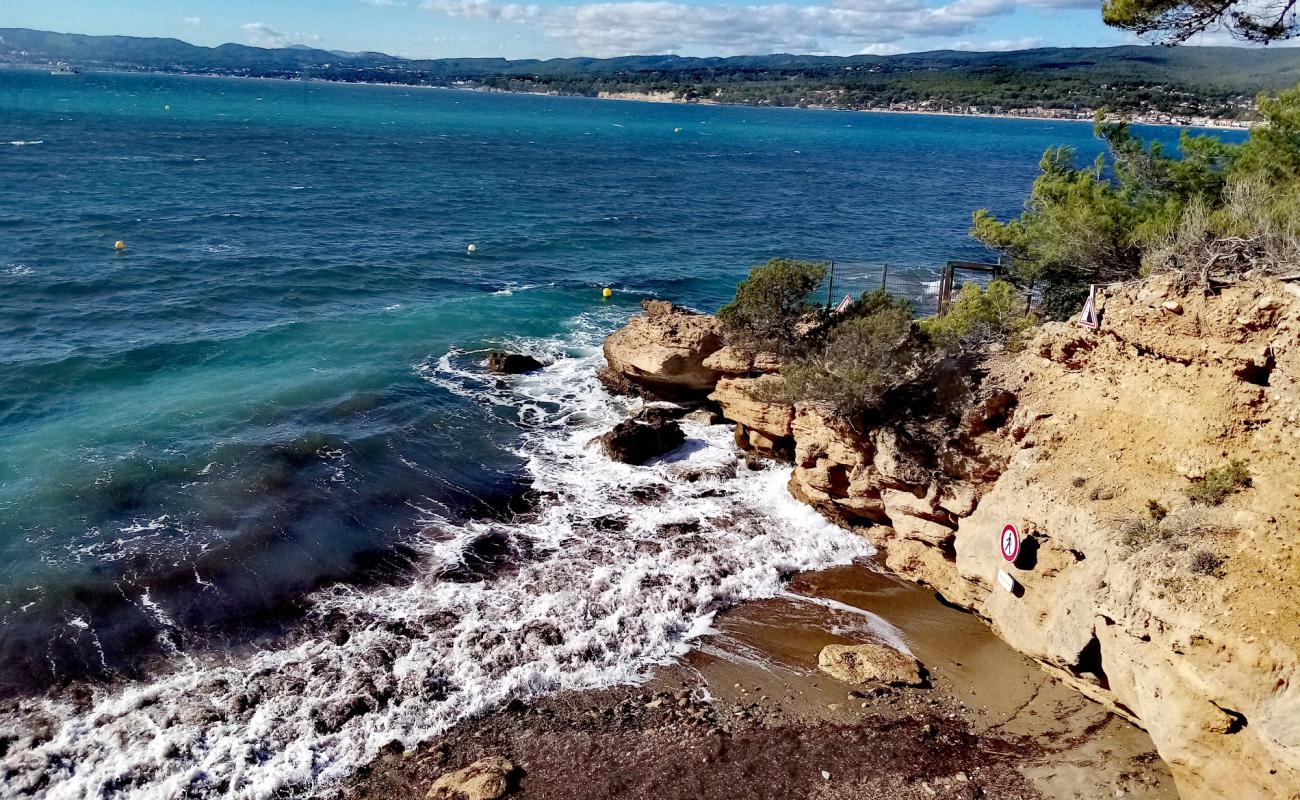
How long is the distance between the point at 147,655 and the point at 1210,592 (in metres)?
15.0

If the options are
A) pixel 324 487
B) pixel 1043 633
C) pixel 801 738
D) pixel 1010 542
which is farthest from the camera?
pixel 324 487

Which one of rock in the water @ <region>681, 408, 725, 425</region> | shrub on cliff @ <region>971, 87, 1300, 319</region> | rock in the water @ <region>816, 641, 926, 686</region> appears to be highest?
shrub on cliff @ <region>971, 87, 1300, 319</region>

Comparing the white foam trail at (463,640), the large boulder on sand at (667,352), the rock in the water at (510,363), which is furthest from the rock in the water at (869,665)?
the rock in the water at (510,363)

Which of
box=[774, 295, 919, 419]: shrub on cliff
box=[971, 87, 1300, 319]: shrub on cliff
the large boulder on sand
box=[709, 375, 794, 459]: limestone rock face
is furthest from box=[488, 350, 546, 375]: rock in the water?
box=[971, 87, 1300, 319]: shrub on cliff

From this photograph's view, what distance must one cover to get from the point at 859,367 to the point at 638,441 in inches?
241

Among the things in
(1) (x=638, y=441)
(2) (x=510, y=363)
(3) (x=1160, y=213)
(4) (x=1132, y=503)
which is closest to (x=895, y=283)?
(3) (x=1160, y=213)

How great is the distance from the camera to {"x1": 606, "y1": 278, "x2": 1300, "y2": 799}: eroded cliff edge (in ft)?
29.9

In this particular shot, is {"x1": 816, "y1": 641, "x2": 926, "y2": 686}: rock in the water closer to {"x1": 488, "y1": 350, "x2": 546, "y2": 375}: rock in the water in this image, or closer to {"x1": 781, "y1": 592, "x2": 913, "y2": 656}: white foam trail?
{"x1": 781, "y1": 592, "x2": 913, "y2": 656}: white foam trail

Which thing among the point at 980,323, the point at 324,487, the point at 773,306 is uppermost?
the point at 980,323

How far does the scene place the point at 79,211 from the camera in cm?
4228

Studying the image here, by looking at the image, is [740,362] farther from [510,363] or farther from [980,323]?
[510,363]

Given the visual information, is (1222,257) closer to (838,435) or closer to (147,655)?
(838,435)

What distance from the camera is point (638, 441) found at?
19844 millimetres

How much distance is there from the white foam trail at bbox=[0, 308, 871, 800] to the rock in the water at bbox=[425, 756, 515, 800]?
3.80ft
